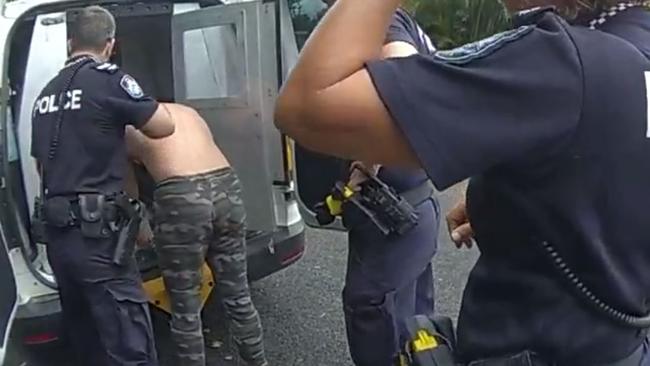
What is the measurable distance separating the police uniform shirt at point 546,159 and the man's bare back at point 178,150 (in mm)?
2686

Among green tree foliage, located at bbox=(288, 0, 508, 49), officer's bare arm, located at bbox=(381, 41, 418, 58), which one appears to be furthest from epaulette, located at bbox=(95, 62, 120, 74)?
green tree foliage, located at bbox=(288, 0, 508, 49)

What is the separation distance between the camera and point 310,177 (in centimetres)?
483

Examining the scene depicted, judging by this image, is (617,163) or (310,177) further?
(310,177)

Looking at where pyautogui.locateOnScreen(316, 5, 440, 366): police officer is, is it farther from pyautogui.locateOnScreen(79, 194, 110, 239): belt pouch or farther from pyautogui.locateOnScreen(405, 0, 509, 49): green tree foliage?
pyautogui.locateOnScreen(405, 0, 509, 49): green tree foliage

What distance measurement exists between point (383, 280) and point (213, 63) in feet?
5.40

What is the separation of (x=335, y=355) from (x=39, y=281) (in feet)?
4.60

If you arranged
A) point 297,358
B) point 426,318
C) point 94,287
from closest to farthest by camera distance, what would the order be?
point 426,318, point 94,287, point 297,358

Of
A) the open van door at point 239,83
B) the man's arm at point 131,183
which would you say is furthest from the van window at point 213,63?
Result: the man's arm at point 131,183

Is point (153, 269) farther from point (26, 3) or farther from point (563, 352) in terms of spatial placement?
point (563, 352)

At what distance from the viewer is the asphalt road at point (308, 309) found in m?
4.77

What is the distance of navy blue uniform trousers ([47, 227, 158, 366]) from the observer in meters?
3.96

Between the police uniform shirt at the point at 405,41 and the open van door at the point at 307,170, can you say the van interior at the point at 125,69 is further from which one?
the police uniform shirt at the point at 405,41

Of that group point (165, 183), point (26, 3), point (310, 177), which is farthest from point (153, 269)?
point (26, 3)

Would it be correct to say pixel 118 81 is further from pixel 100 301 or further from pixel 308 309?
Result: pixel 308 309
